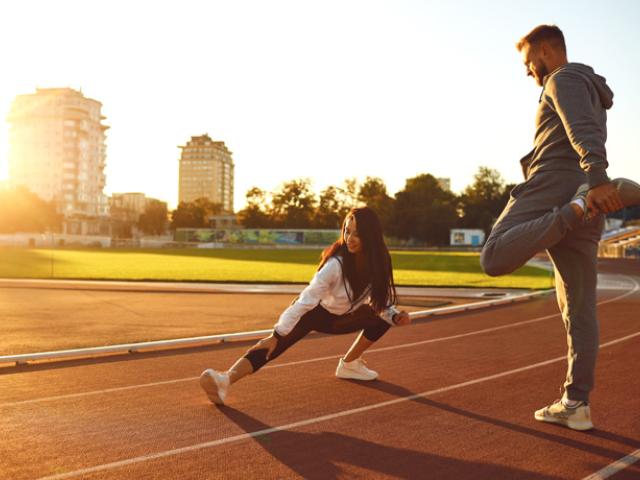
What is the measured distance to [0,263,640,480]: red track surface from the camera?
362cm

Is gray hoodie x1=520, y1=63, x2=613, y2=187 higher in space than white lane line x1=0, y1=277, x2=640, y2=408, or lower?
higher

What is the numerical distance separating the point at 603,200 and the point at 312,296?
232 cm

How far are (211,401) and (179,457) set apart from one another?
1370mm

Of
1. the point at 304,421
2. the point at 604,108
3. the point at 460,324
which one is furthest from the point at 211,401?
the point at 460,324

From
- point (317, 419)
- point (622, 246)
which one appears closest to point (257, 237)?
point (622, 246)

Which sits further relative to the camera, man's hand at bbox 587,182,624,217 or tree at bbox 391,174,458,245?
tree at bbox 391,174,458,245

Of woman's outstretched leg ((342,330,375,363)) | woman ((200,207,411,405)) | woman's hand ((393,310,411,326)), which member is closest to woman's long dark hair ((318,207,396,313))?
woman ((200,207,411,405))

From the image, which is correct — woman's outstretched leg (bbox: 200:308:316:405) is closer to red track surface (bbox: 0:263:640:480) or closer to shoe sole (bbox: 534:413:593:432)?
red track surface (bbox: 0:263:640:480)

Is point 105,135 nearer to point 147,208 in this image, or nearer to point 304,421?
point 147,208

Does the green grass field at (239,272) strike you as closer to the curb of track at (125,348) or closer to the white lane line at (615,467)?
the curb of track at (125,348)

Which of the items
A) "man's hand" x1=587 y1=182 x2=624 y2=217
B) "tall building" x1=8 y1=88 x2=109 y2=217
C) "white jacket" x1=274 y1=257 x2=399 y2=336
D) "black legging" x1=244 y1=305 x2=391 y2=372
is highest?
"tall building" x1=8 y1=88 x2=109 y2=217

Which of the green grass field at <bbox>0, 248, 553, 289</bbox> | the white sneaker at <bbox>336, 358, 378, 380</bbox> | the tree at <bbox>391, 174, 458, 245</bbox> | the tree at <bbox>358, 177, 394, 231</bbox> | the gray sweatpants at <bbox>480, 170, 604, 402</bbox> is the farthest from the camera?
the tree at <bbox>358, 177, 394, 231</bbox>

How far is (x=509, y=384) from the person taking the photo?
5867 millimetres

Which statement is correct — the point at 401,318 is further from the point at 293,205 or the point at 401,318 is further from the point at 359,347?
the point at 293,205
